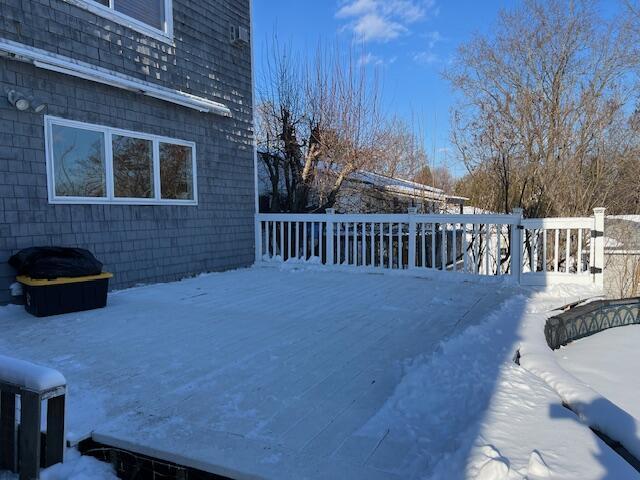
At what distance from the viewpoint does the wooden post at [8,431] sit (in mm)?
1793

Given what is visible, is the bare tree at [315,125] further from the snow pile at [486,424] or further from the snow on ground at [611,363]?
the snow pile at [486,424]

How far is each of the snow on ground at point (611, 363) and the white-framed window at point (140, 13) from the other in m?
6.27

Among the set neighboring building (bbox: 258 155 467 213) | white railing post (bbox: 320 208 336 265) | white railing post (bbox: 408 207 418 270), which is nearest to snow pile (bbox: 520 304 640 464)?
white railing post (bbox: 408 207 418 270)

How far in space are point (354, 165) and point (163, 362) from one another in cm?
784

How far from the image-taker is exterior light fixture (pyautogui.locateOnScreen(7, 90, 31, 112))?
14.4 ft

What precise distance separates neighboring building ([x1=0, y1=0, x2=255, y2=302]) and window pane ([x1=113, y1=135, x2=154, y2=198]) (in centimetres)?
1

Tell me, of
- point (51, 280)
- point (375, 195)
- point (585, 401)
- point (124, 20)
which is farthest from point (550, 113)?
point (51, 280)

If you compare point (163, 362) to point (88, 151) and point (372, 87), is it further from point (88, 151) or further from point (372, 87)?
point (372, 87)

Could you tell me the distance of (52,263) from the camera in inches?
167

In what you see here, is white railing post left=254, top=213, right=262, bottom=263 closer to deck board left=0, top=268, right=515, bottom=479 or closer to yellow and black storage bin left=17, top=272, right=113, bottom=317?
deck board left=0, top=268, right=515, bottom=479

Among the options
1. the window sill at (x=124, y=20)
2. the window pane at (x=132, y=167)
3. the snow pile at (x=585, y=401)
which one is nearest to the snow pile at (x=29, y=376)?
the snow pile at (x=585, y=401)

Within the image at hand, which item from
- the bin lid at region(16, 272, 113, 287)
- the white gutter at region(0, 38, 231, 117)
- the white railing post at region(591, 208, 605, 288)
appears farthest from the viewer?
the white railing post at region(591, 208, 605, 288)

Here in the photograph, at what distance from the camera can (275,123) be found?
34.8 ft

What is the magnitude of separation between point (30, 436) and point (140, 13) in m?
5.74
